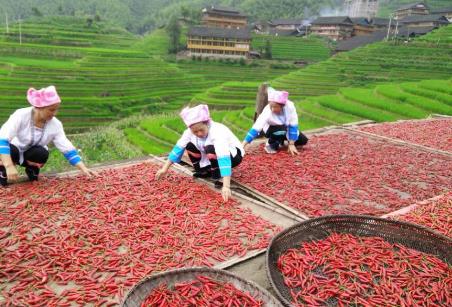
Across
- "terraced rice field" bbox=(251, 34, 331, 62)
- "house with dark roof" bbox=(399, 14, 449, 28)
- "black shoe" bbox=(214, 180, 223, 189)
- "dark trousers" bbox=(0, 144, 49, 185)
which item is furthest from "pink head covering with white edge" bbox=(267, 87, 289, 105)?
"house with dark roof" bbox=(399, 14, 449, 28)

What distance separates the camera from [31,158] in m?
4.40

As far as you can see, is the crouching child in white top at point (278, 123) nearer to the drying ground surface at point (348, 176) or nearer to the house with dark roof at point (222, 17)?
the drying ground surface at point (348, 176)

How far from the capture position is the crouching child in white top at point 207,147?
13.6ft

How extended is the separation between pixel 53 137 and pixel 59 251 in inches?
73.2

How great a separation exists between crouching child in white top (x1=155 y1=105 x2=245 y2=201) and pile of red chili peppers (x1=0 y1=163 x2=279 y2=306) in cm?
27

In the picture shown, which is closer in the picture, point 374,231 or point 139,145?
point 374,231

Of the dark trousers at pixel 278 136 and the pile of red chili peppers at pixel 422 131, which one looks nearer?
the dark trousers at pixel 278 136

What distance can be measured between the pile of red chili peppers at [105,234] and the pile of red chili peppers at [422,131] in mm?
5212

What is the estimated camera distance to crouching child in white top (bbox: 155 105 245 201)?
4148mm

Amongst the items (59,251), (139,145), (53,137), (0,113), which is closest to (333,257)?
(59,251)

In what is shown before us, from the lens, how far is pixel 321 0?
8881cm

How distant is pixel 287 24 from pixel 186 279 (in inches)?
2627

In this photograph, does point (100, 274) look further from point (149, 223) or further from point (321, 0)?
point (321, 0)

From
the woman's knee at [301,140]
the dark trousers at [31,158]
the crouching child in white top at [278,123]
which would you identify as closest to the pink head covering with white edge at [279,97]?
the crouching child in white top at [278,123]
